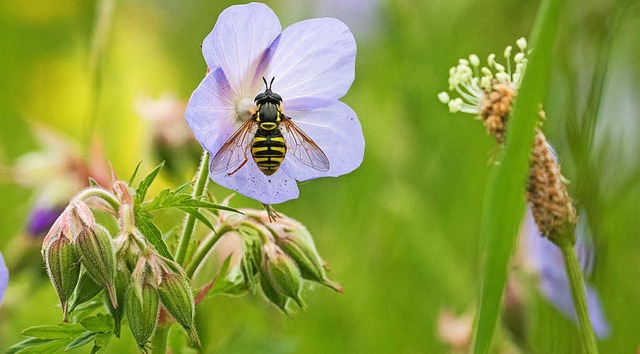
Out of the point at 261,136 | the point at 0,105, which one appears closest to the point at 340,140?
the point at 261,136

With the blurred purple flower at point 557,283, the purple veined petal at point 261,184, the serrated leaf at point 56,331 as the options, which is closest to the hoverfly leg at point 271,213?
the purple veined petal at point 261,184

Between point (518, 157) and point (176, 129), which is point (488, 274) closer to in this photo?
point (518, 157)

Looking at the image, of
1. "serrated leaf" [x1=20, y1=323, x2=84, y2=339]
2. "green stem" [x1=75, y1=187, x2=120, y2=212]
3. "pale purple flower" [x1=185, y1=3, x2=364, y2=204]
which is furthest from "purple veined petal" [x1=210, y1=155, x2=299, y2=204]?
"serrated leaf" [x1=20, y1=323, x2=84, y2=339]

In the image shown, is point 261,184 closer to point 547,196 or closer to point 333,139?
point 333,139

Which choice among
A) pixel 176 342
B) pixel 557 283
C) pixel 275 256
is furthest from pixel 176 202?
pixel 557 283

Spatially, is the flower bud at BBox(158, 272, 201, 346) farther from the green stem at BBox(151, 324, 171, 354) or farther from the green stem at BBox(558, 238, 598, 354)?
the green stem at BBox(558, 238, 598, 354)

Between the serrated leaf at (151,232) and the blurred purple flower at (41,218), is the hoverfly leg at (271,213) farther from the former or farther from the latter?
the blurred purple flower at (41,218)

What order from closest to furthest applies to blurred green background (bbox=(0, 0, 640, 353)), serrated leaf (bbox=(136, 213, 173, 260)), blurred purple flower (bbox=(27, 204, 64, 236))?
serrated leaf (bbox=(136, 213, 173, 260)) < blurred green background (bbox=(0, 0, 640, 353)) < blurred purple flower (bbox=(27, 204, 64, 236))
